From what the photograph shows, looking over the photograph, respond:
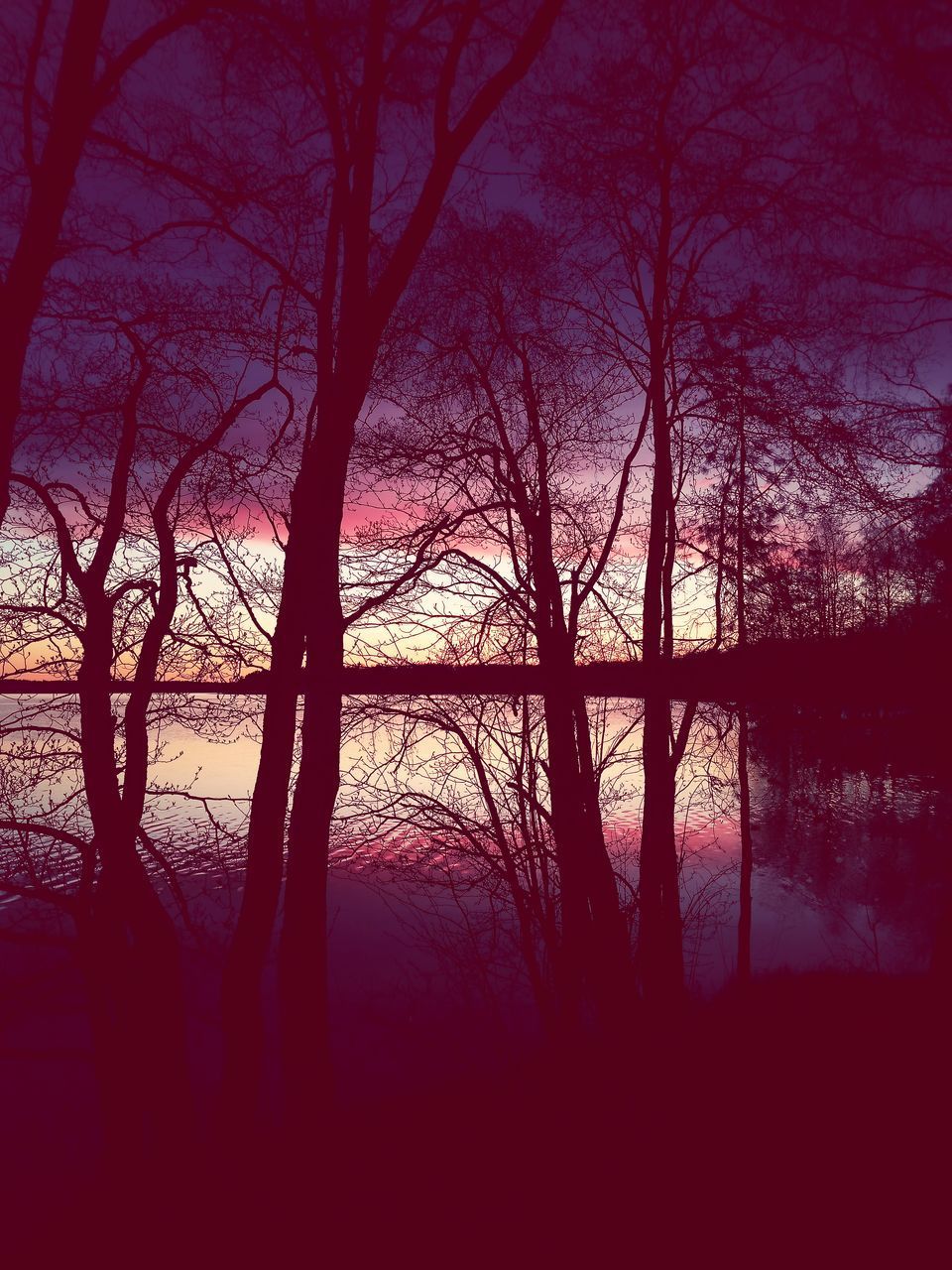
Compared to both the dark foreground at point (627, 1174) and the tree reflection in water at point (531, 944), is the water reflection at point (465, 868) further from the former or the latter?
the dark foreground at point (627, 1174)

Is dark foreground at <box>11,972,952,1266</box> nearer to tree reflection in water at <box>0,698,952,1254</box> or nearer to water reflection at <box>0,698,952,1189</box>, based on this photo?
tree reflection in water at <box>0,698,952,1254</box>

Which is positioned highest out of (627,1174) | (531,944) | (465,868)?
(531,944)

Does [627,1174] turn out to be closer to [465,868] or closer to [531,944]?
[531,944]

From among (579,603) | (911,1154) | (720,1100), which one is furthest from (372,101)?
(720,1100)

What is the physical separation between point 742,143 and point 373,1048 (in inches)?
679

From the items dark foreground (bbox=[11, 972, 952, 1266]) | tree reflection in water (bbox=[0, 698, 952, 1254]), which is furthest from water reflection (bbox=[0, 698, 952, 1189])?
dark foreground (bbox=[11, 972, 952, 1266])

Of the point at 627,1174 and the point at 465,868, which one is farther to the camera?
the point at 465,868

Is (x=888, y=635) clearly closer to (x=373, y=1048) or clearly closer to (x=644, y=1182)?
(x=644, y=1182)

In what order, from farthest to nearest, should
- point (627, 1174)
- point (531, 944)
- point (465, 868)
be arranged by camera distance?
1. point (465, 868)
2. point (531, 944)
3. point (627, 1174)

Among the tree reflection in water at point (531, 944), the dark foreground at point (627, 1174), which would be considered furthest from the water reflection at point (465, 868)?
the dark foreground at point (627, 1174)

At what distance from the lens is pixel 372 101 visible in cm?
586

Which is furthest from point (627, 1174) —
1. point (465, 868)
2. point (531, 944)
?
point (465, 868)

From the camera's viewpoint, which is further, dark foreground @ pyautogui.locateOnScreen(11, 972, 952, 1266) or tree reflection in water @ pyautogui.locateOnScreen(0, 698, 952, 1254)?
Answer: tree reflection in water @ pyautogui.locateOnScreen(0, 698, 952, 1254)

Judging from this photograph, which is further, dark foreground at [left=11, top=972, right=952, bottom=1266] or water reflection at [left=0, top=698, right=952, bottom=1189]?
water reflection at [left=0, top=698, right=952, bottom=1189]
